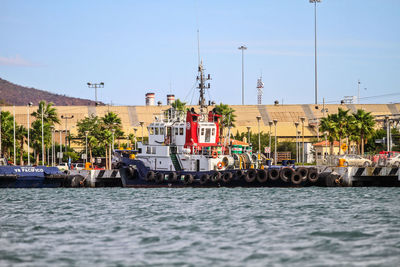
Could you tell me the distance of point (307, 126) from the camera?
122 metres

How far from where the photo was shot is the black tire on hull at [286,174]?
176 feet

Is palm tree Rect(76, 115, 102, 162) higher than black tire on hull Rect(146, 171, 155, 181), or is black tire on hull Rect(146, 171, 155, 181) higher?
palm tree Rect(76, 115, 102, 162)

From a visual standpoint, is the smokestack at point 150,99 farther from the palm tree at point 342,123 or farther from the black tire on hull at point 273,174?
the black tire on hull at point 273,174

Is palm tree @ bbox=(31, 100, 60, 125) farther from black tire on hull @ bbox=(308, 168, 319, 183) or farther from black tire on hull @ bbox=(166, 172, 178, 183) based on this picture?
black tire on hull @ bbox=(308, 168, 319, 183)

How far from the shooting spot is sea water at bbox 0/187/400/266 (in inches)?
858

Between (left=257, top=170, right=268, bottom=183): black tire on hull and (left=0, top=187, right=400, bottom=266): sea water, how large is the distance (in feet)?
30.5

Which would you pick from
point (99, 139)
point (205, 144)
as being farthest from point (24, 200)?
point (99, 139)

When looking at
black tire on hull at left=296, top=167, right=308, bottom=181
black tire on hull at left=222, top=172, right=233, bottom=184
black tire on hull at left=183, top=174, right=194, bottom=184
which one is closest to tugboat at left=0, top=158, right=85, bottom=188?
black tire on hull at left=183, top=174, right=194, bottom=184

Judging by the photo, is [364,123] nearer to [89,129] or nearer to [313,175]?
[313,175]

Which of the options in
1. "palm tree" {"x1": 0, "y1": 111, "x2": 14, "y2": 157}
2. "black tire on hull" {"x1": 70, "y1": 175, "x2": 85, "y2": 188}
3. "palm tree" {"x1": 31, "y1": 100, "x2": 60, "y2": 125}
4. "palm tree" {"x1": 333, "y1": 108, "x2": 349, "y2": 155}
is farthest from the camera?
"palm tree" {"x1": 31, "y1": 100, "x2": 60, "y2": 125}

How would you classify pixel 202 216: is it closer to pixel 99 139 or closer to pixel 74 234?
pixel 74 234

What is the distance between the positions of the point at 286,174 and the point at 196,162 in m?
7.83

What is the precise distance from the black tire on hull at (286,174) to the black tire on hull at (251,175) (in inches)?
82.5

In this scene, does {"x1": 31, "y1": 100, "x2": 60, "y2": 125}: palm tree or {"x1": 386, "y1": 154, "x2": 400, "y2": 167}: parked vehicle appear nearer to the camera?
{"x1": 386, "y1": 154, "x2": 400, "y2": 167}: parked vehicle
